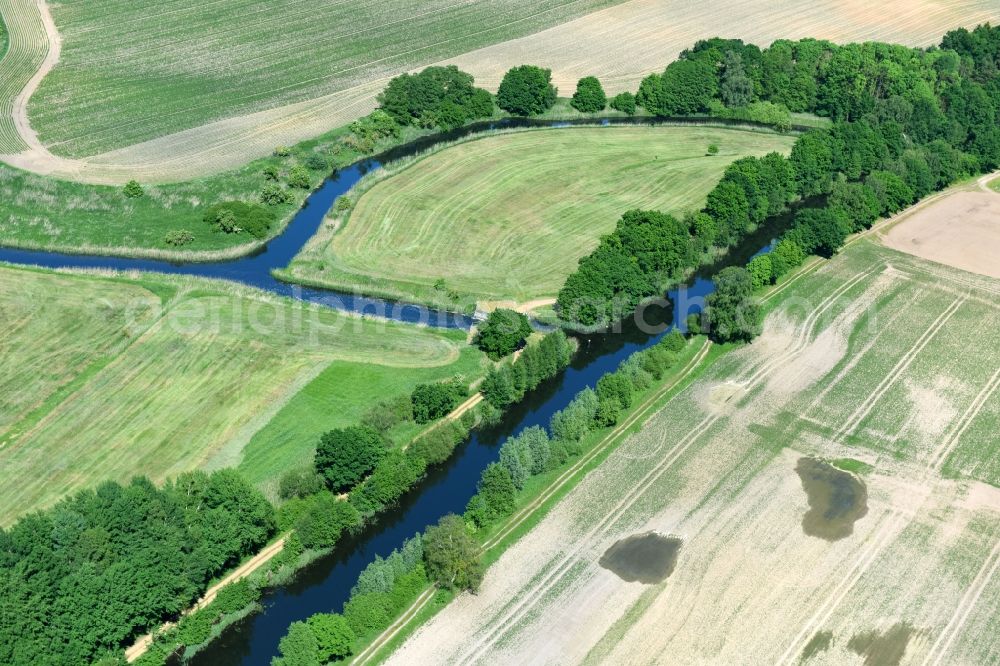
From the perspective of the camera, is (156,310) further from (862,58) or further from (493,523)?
(862,58)

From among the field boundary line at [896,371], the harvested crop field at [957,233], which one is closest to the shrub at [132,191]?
the field boundary line at [896,371]

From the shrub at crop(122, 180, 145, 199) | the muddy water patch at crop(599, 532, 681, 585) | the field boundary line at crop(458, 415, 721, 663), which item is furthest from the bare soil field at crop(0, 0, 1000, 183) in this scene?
the muddy water patch at crop(599, 532, 681, 585)

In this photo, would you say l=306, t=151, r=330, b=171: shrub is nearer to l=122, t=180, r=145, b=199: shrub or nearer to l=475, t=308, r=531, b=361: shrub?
l=122, t=180, r=145, b=199: shrub

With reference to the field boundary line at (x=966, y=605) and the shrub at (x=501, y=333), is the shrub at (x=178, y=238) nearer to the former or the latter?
the shrub at (x=501, y=333)

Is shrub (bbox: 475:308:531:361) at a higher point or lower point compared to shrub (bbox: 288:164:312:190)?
lower

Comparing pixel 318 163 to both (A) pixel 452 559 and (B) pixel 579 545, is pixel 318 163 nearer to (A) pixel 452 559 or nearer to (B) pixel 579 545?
(B) pixel 579 545

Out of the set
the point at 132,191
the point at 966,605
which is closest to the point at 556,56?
the point at 132,191
